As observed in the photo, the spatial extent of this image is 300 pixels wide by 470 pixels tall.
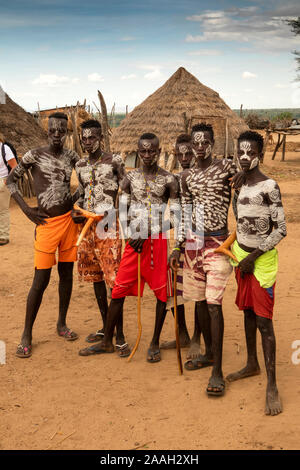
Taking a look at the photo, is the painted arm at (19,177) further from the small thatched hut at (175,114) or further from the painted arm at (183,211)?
the small thatched hut at (175,114)

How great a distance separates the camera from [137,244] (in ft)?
11.8

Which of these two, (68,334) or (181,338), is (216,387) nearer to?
(181,338)

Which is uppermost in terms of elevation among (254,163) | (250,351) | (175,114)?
(175,114)

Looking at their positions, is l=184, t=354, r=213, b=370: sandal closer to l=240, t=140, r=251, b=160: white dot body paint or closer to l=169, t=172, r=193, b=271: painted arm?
l=169, t=172, r=193, b=271: painted arm

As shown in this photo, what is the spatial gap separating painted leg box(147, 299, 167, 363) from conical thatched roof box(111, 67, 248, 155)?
11.8 m

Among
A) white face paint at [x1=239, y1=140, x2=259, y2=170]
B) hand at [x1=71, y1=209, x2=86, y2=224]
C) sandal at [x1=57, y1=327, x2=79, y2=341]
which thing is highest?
white face paint at [x1=239, y1=140, x2=259, y2=170]

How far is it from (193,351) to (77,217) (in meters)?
1.49

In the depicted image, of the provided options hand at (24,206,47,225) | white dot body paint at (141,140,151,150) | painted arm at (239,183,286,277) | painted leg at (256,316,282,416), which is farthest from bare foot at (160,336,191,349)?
white dot body paint at (141,140,151,150)

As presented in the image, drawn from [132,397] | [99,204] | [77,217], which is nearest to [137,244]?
[99,204]

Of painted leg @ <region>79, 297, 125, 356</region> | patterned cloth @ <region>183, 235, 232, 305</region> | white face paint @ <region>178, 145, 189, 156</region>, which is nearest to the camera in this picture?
patterned cloth @ <region>183, 235, 232, 305</region>

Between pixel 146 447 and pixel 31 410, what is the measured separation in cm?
89

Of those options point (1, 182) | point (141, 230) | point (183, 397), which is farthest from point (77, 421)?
point (1, 182)

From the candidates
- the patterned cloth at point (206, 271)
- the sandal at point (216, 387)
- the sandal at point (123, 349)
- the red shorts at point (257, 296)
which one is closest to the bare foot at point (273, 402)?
the sandal at point (216, 387)

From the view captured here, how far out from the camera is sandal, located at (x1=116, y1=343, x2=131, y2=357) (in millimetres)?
3912
